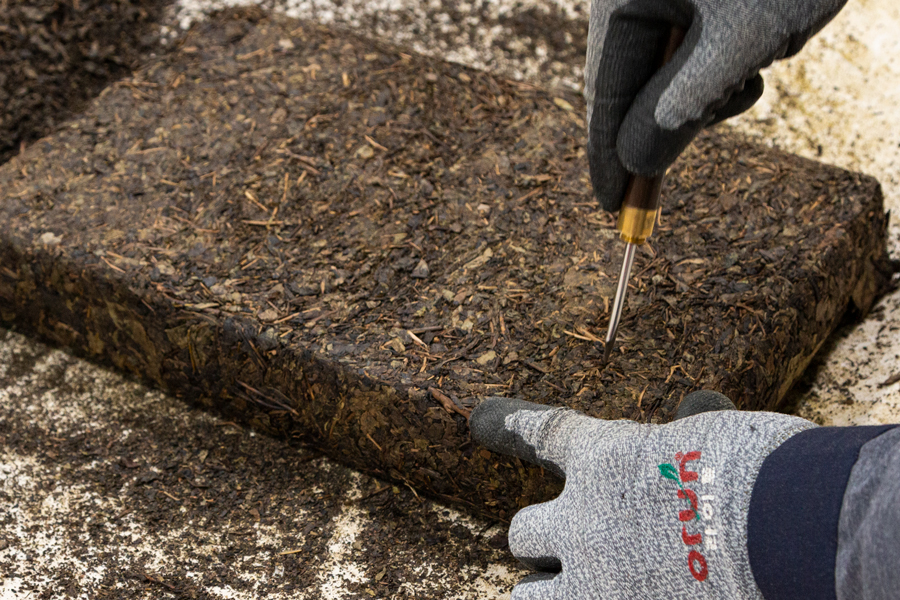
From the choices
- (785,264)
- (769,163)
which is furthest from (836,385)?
(769,163)

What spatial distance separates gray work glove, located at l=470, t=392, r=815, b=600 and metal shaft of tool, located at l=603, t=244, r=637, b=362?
0.22m

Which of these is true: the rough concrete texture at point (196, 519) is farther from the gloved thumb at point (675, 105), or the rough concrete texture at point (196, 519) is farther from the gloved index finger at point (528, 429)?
the gloved thumb at point (675, 105)

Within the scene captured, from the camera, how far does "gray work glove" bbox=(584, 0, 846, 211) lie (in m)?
1.25

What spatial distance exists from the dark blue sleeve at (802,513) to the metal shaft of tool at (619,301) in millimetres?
550

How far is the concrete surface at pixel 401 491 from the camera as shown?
1.77 m

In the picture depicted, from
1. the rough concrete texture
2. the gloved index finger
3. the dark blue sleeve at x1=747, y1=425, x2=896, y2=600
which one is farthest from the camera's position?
the rough concrete texture

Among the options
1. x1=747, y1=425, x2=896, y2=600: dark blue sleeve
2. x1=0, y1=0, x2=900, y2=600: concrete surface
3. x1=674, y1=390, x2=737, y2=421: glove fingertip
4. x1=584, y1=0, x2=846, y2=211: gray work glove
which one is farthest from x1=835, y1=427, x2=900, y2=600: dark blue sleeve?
x1=0, y1=0, x2=900, y2=600: concrete surface

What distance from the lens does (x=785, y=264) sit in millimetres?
1969

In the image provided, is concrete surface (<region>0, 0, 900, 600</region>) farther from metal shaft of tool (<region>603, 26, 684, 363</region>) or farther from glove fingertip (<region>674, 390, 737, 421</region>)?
metal shaft of tool (<region>603, 26, 684, 363</region>)

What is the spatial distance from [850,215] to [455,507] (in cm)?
129

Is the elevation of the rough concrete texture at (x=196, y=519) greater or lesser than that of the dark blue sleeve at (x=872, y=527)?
lesser

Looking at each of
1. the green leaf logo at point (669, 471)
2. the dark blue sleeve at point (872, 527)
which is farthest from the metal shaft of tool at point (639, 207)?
the dark blue sleeve at point (872, 527)

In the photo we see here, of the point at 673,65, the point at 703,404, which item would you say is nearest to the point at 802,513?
the point at 703,404

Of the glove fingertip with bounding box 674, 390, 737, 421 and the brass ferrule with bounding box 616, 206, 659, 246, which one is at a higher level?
the brass ferrule with bounding box 616, 206, 659, 246
